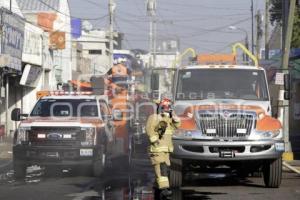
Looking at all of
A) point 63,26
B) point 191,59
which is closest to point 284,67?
point 191,59

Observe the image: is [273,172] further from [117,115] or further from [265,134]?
[117,115]

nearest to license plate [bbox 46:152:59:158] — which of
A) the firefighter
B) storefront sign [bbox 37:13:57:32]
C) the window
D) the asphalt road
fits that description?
the asphalt road

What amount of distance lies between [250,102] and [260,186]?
5.65ft

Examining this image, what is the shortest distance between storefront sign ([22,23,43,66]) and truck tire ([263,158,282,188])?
72.1ft

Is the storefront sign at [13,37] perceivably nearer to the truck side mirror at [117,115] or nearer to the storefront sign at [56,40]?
the storefront sign at [56,40]

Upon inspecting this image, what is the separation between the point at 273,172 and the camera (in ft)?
41.2

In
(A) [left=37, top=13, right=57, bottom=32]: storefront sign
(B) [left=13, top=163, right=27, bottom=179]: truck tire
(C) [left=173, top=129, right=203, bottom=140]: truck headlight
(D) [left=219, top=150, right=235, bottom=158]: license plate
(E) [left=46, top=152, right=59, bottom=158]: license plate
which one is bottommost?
(B) [left=13, top=163, right=27, bottom=179]: truck tire

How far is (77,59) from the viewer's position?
53656mm

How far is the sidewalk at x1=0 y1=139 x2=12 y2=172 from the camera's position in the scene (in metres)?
19.5

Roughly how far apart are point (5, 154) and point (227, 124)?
43.6 feet

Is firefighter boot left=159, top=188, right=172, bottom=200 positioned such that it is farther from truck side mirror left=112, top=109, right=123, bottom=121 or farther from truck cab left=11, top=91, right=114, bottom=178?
truck side mirror left=112, top=109, right=123, bottom=121

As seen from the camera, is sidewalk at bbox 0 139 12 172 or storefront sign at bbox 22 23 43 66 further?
storefront sign at bbox 22 23 43 66

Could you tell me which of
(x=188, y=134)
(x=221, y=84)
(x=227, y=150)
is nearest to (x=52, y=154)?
(x=188, y=134)

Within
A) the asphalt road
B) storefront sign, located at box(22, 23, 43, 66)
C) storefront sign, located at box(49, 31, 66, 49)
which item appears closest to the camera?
the asphalt road
